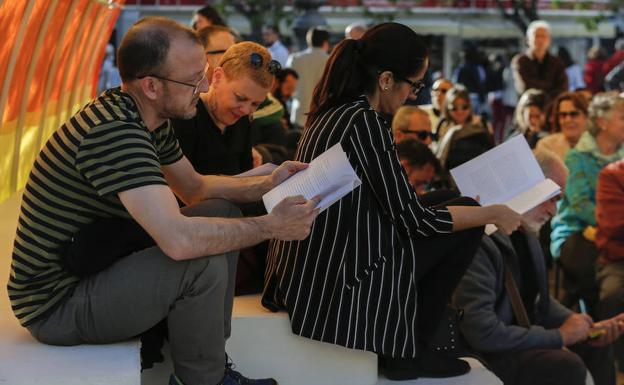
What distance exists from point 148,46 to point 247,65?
1235 mm

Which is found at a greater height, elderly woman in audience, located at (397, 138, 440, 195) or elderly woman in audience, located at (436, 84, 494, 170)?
elderly woman in audience, located at (397, 138, 440, 195)

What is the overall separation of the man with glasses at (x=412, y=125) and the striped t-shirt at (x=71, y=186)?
440cm

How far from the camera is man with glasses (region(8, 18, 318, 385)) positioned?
393 cm

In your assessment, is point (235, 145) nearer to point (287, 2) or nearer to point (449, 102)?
point (449, 102)

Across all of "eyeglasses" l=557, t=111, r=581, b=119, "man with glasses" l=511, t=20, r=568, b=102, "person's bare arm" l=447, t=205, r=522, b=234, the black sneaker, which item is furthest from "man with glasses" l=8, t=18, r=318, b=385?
"man with glasses" l=511, t=20, r=568, b=102

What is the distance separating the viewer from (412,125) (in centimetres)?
838

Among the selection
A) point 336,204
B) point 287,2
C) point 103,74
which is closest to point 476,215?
point 336,204

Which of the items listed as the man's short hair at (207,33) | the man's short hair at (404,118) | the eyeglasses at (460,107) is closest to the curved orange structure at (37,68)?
the man's short hair at (207,33)

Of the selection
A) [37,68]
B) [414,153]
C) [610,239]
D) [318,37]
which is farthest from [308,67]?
[414,153]

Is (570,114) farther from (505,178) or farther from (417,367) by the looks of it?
(417,367)

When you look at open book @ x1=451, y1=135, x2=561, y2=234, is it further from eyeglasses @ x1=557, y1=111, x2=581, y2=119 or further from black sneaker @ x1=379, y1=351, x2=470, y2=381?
eyeglasses @ x1=557, y1=111, x2=581, y2=119

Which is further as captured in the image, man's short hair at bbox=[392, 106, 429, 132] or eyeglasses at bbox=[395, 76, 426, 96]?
man's short hair at bbox=[392, 106, 429, 132]

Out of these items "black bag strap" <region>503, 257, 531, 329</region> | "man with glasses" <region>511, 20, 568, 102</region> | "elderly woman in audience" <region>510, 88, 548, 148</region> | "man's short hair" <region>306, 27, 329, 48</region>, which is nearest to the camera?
"black bag strap" <region>503, 257, 531, 329</region>

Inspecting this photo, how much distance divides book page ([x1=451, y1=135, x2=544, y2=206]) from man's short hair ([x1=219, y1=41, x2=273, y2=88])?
894 mm
